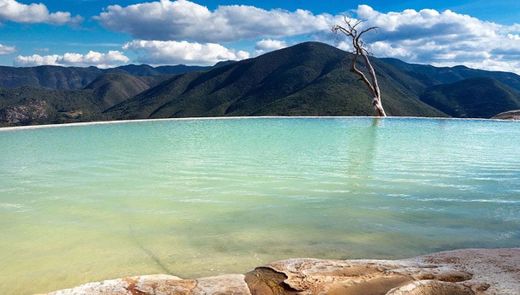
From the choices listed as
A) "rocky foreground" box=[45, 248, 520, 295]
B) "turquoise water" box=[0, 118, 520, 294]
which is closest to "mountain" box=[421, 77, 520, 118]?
"turquoise water" box=[0, 118, 520, 294]

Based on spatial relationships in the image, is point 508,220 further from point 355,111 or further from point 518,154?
point 355,111

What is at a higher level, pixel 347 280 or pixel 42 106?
pixel 42 106

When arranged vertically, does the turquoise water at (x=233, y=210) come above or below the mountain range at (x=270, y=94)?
below

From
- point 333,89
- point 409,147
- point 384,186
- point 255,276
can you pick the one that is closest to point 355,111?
point 333,89

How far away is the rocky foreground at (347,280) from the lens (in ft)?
10.3

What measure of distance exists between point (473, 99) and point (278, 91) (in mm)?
61797

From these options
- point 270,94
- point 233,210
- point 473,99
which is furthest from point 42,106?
point 233,210

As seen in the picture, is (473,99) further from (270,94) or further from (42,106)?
(42,106)

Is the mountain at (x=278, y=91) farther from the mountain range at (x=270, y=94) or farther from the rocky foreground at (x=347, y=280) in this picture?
the rocky foreground at (x=347, y=280)

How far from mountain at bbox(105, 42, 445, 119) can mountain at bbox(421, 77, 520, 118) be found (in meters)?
11.5

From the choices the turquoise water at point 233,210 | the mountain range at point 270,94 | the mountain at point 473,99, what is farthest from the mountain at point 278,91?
the turquoise water at point 233,210

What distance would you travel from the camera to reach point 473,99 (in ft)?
435

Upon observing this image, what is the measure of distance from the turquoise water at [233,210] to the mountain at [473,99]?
Answer: 393 ft

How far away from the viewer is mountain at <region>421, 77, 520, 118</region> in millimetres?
121625
